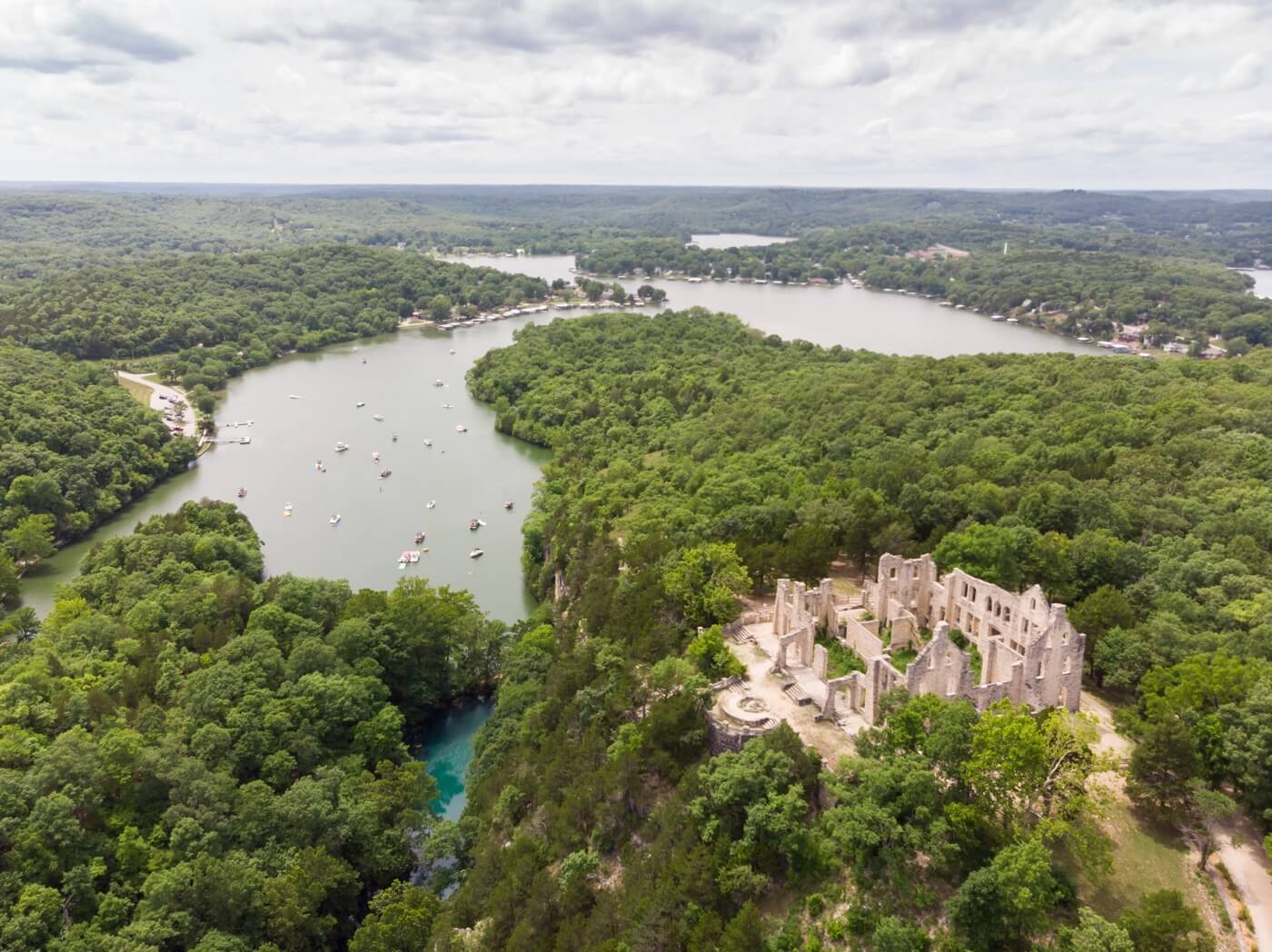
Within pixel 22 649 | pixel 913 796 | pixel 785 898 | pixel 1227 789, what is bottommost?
pixel 22 649

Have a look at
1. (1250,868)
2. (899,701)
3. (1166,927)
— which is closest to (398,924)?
(899,701)

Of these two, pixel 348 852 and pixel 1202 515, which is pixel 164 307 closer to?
pixel 348 852

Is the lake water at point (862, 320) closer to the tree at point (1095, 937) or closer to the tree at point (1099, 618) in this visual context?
the tree at point (1099, 618)

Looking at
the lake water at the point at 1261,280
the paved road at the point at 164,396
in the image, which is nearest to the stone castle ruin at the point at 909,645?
the paved road at the point at 164,396

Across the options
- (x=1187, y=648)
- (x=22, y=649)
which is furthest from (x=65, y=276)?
(x=1187, y=648)

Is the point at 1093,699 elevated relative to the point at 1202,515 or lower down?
lower down

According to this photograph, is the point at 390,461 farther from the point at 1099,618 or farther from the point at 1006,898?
the point at 1006,898

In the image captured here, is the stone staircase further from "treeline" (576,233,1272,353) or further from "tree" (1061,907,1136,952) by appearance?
"treeline" (576,233,1272,353)
